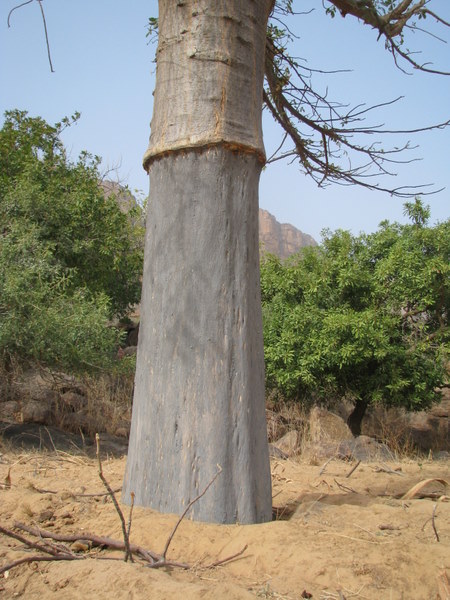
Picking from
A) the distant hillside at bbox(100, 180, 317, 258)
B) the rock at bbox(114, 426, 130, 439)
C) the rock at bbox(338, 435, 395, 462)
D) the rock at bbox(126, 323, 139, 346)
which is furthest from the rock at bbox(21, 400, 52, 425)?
the distant hillside at bbox(100, 180, 317, 258)

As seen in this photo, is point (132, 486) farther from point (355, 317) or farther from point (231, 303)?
point (355, 317)

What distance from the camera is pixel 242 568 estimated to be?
218 cm

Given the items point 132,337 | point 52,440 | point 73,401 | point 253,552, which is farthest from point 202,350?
point 132,337

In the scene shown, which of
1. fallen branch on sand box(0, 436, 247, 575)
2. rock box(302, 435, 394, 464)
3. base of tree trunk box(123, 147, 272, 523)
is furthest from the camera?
rock box(302, 435, 394, 464)

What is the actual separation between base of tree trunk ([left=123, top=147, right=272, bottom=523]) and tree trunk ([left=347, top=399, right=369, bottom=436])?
7.30 meters

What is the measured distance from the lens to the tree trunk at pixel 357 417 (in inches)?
384

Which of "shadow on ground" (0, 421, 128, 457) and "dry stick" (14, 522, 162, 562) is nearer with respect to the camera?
"dry stick" (14, 522, 162, 562)

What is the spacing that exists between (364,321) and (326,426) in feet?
5.54

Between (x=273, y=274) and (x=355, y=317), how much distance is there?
2154 millimetres

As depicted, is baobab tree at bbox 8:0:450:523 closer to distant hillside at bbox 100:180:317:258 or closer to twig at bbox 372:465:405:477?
twig at bbox 372:465:405:477

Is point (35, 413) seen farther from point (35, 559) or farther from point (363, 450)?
point (35, 559)

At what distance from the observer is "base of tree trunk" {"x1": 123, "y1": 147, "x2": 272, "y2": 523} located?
260 centimetres

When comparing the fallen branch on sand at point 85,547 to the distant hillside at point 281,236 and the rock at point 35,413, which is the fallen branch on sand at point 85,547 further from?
the distant hillside at point 281,236

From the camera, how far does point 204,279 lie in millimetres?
2752
